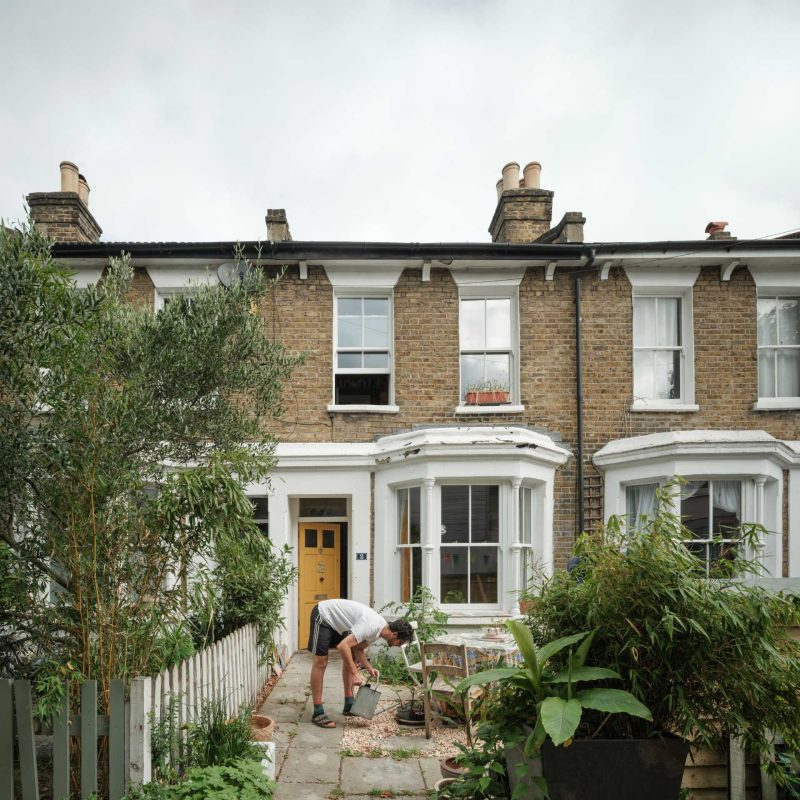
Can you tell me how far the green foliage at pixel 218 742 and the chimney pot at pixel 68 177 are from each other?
992cm

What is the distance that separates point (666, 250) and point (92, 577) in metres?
9.05

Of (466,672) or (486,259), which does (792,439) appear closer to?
(486,259)

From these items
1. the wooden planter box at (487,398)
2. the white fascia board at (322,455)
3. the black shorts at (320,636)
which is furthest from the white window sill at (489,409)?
the black shorts at (320,636)

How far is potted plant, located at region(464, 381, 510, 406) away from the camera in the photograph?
950cm

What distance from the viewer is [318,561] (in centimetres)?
996

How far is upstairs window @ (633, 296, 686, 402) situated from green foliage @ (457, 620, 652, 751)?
7.09 m

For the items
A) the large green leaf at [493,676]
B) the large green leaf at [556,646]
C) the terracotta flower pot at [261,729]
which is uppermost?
the large green leaf at [556,646]

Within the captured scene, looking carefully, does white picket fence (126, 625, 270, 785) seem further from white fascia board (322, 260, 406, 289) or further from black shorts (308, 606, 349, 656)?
white fascia board (322, 260, 406, 289)

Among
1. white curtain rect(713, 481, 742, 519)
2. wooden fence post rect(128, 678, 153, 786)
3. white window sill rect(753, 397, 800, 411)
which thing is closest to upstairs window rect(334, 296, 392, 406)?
white curtain rect(713, 481, 742, 519)

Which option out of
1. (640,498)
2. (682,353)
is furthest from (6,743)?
(682,353)

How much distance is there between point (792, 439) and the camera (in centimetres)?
930

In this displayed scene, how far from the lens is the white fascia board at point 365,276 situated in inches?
370

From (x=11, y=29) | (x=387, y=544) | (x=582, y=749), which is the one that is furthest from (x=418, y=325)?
(x=582, y=749)

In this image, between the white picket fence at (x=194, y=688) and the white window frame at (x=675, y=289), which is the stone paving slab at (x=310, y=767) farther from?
the white window frame at (x=675, y=289)
